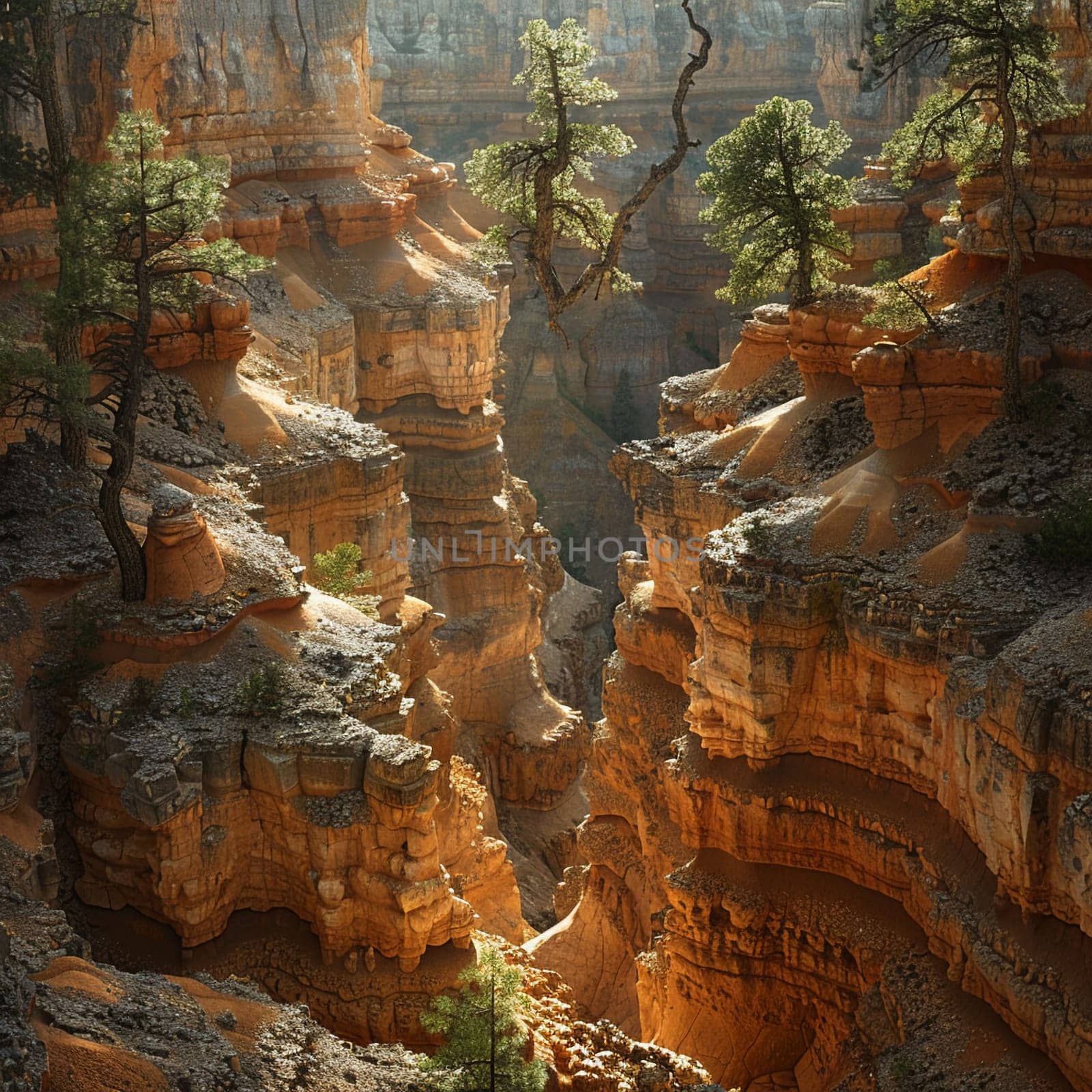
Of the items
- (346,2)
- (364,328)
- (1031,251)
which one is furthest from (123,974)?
(346,2)

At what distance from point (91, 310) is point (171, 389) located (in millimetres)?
6941

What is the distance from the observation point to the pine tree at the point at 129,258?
71.4ft

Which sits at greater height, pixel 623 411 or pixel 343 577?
pixel 343 577

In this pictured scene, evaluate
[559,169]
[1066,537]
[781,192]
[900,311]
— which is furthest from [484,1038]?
[781,192]

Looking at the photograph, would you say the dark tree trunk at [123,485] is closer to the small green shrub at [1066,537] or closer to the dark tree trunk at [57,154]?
the dark tree trunk at [57,154]

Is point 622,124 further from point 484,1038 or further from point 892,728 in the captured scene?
point 484,1038

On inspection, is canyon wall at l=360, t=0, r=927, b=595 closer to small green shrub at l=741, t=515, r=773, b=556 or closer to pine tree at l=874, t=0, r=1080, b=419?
pine tree at l=874, t=0, r=1080, b=419

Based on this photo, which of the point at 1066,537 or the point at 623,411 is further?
the point at 623,411

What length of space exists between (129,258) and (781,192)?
1332 centimetres

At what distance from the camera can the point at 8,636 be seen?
2106 centimetres

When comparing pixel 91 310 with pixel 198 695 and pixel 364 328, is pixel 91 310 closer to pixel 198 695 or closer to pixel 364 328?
pixel 198 695

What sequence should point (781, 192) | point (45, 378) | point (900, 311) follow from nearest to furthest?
point (45, 378) < point (900, 311) < point (781, 192)

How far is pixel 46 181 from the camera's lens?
26.0m

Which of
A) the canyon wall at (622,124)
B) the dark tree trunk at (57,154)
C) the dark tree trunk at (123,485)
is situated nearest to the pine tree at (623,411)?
the canyon wall at (622,124)
